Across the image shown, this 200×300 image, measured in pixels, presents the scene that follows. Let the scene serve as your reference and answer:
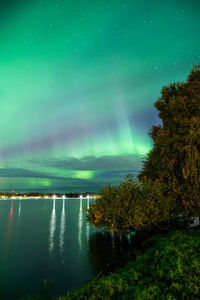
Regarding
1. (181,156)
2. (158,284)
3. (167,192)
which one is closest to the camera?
(158,284)

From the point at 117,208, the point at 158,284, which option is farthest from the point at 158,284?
the point at 117,208

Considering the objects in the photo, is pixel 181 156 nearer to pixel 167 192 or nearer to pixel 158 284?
pixel 167 192

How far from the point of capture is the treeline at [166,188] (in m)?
15.7

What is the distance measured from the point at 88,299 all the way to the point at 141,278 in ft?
8.77

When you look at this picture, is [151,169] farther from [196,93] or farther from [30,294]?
[30,294]

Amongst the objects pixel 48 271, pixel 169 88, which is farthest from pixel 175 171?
pixel 48 271

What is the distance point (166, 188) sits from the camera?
17.3m

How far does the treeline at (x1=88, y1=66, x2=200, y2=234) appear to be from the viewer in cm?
1570

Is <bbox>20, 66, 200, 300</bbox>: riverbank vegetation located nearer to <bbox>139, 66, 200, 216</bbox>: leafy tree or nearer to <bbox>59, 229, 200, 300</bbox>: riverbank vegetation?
<bbox>139, 66, 200, 216</bbox>: leafy tree

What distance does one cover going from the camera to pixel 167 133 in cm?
1853

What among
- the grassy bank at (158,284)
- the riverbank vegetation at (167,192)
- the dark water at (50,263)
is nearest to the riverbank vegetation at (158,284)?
the grassy bank at (158,284)

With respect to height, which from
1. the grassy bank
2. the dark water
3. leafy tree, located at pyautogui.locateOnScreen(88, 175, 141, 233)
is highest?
leafy tree, located at pyautogui.locateOnScreen(88, 175, 141, 233)

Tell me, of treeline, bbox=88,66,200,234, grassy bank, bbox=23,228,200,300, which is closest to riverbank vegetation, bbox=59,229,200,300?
grassy bank, bbox=23,228,200,300

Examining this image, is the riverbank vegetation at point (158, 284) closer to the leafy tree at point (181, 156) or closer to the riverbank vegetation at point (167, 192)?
the riverbank vegetation at point (167, 192)
